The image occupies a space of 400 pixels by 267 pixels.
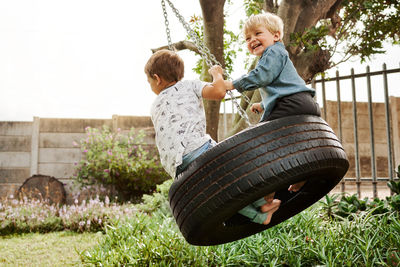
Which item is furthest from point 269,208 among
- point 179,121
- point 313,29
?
point 313,29

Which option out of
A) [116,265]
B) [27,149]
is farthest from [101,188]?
[116,265]

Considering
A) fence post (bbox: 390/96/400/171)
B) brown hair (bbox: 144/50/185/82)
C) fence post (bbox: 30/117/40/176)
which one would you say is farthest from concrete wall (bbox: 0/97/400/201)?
brown hair (bbox: 144/50/185/82)

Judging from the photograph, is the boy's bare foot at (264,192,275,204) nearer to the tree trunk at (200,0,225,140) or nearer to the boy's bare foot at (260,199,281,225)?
the boy's bare foot at (260,199,281,225)

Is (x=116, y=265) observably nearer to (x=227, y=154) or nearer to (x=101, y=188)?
(x=227, y=154)

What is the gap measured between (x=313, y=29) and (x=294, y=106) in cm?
320

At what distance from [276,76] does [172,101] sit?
2.02ft

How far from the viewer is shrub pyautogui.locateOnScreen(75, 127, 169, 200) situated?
8.44 m

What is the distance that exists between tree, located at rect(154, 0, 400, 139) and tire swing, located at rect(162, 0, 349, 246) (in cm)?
291

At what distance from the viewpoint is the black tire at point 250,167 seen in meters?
1.74

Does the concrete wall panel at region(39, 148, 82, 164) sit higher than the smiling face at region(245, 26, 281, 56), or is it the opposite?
the smiling face at region(245, 26, 281, 56)

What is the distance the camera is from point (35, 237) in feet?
19.5

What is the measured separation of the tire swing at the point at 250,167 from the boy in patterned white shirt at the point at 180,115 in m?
0.19

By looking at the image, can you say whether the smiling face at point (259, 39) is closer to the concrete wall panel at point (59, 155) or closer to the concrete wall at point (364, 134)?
the concrete wall panel at point (59, 155)

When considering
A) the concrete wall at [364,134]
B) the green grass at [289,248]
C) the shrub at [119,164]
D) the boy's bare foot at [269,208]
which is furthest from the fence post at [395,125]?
the boy's bare foot at [269,208]
